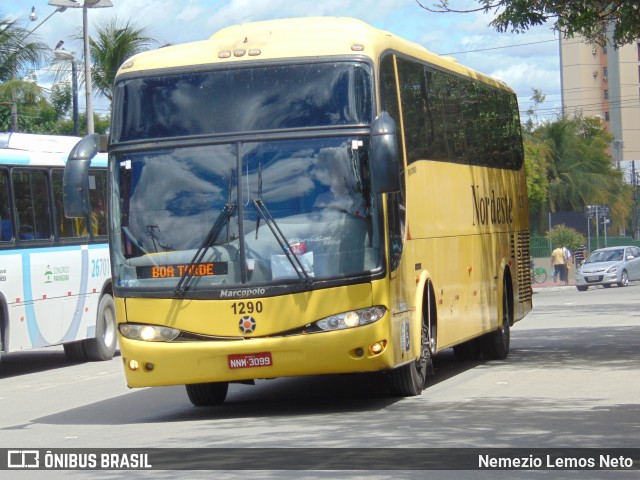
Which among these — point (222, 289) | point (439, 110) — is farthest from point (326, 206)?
point (439, 110)

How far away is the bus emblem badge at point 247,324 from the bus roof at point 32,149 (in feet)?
26.5

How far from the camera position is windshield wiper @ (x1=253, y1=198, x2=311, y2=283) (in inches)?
480

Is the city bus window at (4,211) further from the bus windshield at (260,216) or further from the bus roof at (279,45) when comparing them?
the bus windshield at (260,216)

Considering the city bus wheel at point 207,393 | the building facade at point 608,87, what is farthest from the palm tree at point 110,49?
the building facade at point 608,87

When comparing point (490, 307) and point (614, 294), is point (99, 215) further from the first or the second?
point (614, 294)

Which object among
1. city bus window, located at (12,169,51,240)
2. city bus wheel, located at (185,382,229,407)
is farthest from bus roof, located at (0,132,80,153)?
city bus wheel, located at (185,382,229,407)

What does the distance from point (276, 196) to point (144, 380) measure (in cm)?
215

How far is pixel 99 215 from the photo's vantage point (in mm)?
22203

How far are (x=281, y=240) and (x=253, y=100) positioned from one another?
143cm

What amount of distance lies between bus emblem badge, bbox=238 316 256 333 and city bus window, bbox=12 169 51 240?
792cm

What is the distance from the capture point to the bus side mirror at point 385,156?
39.5 feet

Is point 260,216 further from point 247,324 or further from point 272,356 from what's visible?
point 272,356

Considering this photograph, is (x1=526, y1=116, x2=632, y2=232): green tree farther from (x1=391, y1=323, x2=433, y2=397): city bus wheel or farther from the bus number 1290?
the bus number 1290

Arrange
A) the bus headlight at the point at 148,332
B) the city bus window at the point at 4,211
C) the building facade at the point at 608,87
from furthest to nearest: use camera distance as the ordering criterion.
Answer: the building facade at the point at 608,87 → the city bus window at the point at 4,211 → the bus headlight at the point at 148,332
